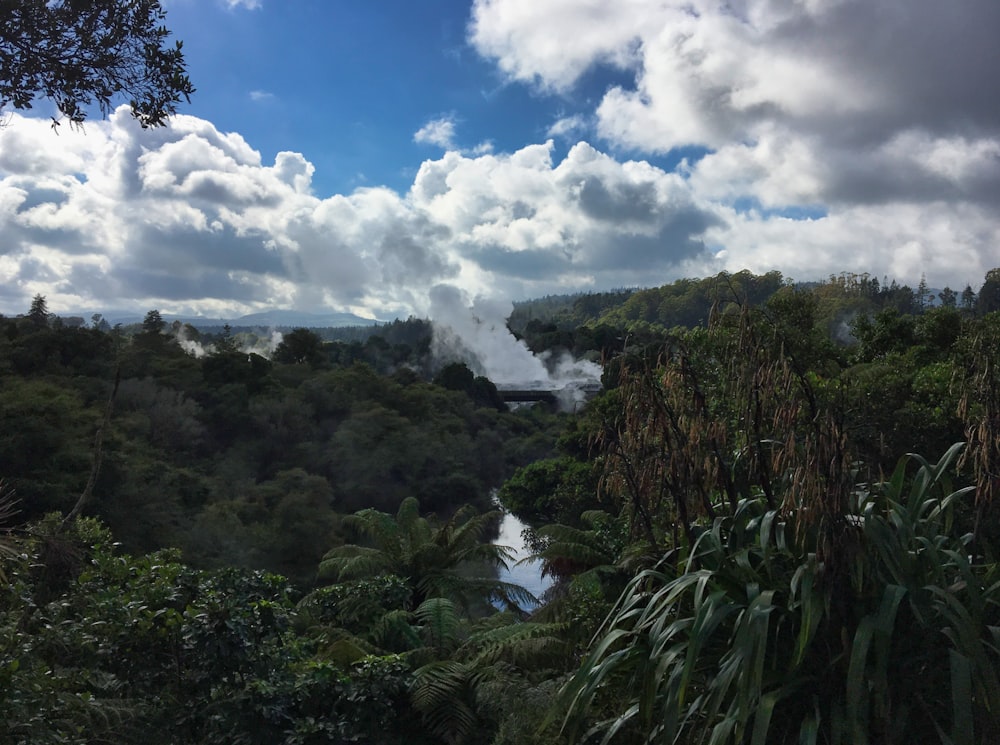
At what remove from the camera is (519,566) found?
1898 centimetres

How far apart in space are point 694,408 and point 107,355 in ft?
81.1

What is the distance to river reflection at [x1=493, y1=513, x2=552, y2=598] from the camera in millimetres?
18367

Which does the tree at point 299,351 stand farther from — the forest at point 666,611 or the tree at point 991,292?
the tree at point 991,292

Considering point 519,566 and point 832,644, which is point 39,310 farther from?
point 832,644

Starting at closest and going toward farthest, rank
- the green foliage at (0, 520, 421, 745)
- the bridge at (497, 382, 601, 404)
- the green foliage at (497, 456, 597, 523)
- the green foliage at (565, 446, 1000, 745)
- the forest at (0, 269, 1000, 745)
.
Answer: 1. the green foliage at (565, 446, 1000, 745)
2. the forest at (0, 269, 1000, 745)
3. the green foliage at (0, 520, 421, 745)
4. the green foliage at (497, 456, 597, 523)
5. the bridge at (497, 382, 601, 404)

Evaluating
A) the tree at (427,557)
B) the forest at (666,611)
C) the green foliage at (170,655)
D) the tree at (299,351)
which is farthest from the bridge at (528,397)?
the green foliage at (170,655)

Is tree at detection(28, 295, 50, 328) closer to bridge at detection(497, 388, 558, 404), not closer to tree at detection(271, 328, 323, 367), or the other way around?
tree at detection(271, 328, 323, 367)

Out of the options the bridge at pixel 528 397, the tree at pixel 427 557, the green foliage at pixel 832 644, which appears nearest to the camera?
the green foliage at pixel 832 644

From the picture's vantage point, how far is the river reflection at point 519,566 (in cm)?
1837

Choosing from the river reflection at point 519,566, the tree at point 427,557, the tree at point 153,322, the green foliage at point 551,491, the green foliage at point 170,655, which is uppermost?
the tree at point 153,322

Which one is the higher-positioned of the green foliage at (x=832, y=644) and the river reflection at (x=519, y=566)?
the green foliage at (x=832, y=644)

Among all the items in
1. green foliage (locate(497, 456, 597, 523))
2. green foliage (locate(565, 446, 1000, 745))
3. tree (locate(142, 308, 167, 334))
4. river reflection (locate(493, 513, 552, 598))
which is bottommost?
river reflection (locate(493, 513, 552, 598))

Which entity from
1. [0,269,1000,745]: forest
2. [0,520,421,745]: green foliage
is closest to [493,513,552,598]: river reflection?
[0,269,1000,745]: forest

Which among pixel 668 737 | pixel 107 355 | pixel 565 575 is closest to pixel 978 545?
pixel 668 737
